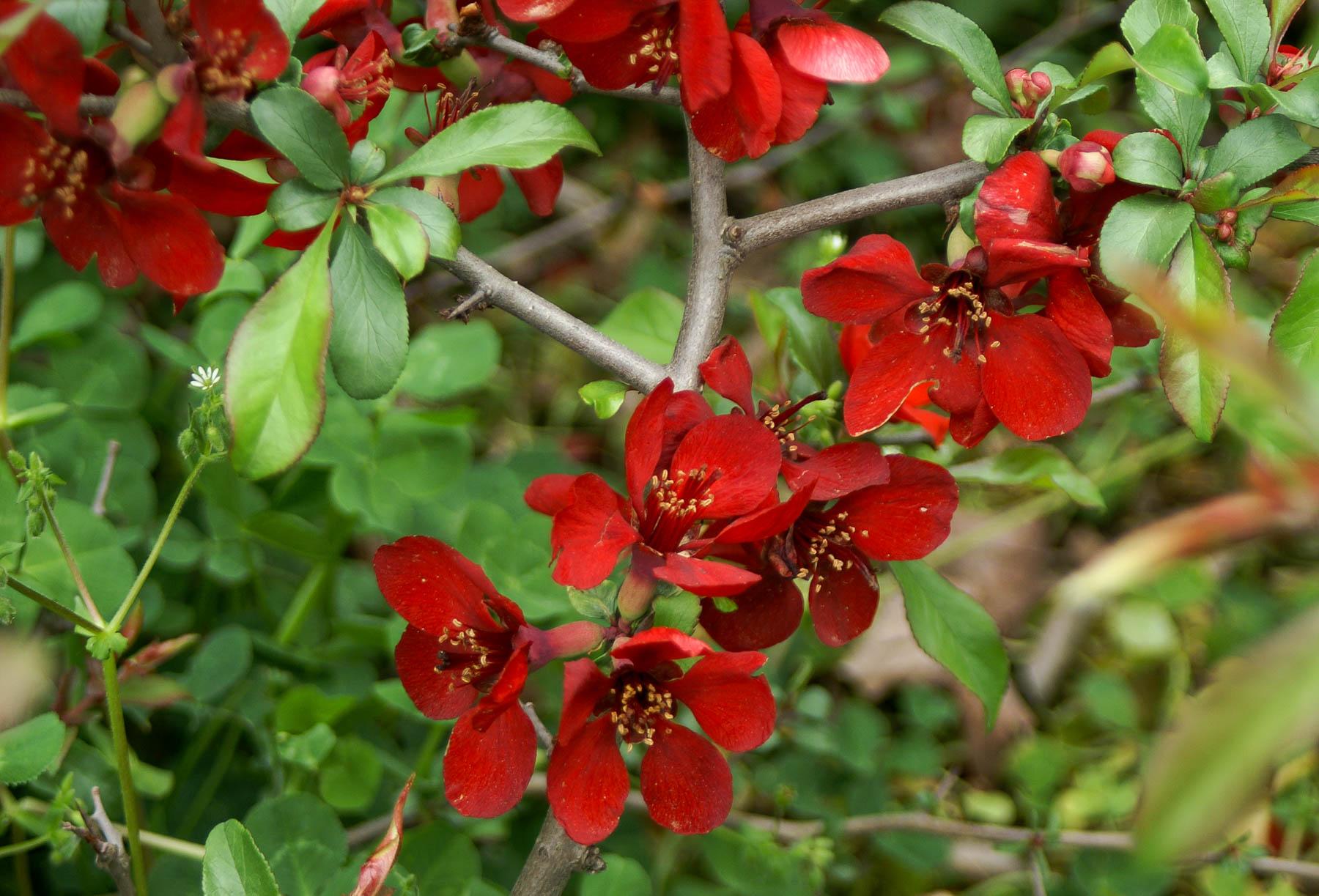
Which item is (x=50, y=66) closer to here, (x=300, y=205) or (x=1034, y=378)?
(x=300, y=205)

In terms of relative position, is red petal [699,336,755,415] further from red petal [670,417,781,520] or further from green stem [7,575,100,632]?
green stem [7,575,100,632]

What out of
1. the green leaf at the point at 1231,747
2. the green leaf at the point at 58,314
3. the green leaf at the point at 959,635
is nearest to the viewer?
the green leaf at the point at 1231,747

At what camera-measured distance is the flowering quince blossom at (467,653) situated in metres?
0.83

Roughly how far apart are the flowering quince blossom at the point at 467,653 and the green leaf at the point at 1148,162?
1.79ft

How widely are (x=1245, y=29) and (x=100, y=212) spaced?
945mm

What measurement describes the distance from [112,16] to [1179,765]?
0.87 metres

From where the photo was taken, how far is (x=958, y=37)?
0.93 m

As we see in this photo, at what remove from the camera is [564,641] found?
0.81m

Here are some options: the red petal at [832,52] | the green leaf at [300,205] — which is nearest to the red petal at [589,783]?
the green leaf at [300,205]

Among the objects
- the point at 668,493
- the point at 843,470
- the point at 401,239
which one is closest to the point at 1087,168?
the point at 843,470

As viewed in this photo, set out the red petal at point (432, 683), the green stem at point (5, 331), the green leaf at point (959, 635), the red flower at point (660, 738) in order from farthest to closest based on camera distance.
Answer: the green stem at point (5, 331)
the green leaf at point (959, 635)
the red petal at point (432, 683)
the red flower at point (660, 738)

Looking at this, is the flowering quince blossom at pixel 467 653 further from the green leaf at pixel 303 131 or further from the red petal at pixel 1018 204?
the red petal at pixel 1018 204

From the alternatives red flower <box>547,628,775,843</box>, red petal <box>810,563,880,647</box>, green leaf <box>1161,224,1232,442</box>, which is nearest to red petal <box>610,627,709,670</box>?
red flower <box>547,628,775,843</box>

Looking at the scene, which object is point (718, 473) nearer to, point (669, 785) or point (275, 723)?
point (669, 785)
